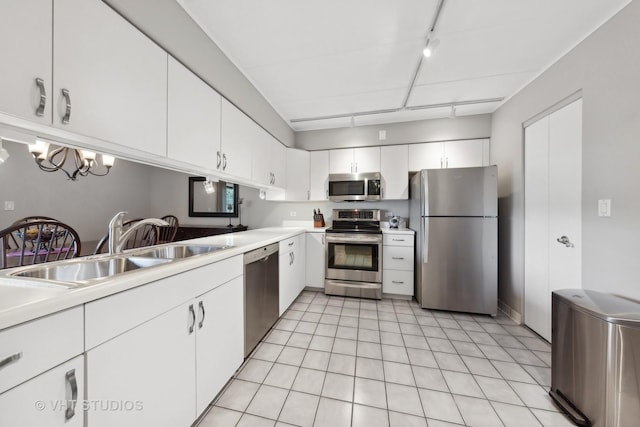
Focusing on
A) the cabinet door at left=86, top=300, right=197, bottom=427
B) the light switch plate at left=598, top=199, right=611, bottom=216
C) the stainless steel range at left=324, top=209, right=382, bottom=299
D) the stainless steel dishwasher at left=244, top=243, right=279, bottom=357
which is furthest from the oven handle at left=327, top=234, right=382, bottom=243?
the cabinet door at left=86, top=300, right=197, bottom=427

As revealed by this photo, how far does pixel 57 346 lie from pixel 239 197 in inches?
137

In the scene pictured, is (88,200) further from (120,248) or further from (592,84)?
(592,84)

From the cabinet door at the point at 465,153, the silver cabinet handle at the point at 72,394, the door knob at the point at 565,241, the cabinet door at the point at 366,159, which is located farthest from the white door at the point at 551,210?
the silver cabinet handle at the point at 72,394

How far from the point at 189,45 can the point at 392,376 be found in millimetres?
2735

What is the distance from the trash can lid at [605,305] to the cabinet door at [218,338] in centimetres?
210

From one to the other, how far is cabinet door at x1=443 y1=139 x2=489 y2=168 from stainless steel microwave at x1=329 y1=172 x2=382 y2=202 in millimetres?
1005

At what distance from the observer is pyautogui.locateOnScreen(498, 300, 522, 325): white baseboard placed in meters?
2.50

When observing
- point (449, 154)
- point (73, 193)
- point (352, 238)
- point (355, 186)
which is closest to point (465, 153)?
point (449, 154)

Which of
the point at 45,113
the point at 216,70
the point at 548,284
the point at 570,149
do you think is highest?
the point at 216,70

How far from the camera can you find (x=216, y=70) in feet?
6.14

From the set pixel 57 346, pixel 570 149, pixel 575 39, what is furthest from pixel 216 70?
pixel 570 149

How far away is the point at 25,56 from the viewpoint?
0.86m

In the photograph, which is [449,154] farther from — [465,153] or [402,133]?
[402,133]

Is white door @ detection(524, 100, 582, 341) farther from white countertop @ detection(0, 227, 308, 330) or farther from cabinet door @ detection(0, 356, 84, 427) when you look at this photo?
cabinet door @ detection(0, 356, 84, 427)
